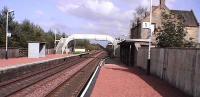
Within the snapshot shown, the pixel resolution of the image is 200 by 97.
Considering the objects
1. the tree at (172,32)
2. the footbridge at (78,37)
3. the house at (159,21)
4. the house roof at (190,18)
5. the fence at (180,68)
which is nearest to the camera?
the fence at (180,68)

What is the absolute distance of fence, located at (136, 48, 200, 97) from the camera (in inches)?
698

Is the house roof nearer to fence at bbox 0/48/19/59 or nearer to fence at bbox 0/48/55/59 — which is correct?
fence at bbox 0/48/55/59

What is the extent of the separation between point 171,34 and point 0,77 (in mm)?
15509

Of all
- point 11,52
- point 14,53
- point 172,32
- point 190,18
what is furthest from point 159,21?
point 172,32

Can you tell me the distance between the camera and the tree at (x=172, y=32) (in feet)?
119

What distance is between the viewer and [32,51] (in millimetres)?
64438

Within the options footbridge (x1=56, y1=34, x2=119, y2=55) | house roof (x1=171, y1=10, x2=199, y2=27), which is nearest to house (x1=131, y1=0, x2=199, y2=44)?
house roof (x1=171, y1=10, x2=199, y2=27)

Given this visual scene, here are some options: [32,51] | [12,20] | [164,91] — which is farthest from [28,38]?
[164,91]

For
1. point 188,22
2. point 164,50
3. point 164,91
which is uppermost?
point 188,22

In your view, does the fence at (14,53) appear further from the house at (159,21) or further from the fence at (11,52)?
the house at (159,21)

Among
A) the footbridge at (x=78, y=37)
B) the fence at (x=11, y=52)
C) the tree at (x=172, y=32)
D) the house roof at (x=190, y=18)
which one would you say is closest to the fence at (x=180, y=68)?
the tree at (x=172, y=32)

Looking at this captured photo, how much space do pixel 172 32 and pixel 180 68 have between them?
51.1 ft

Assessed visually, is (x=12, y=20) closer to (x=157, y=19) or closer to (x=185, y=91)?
(x=157, y=19)

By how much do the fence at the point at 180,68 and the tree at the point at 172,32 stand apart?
182 inches
